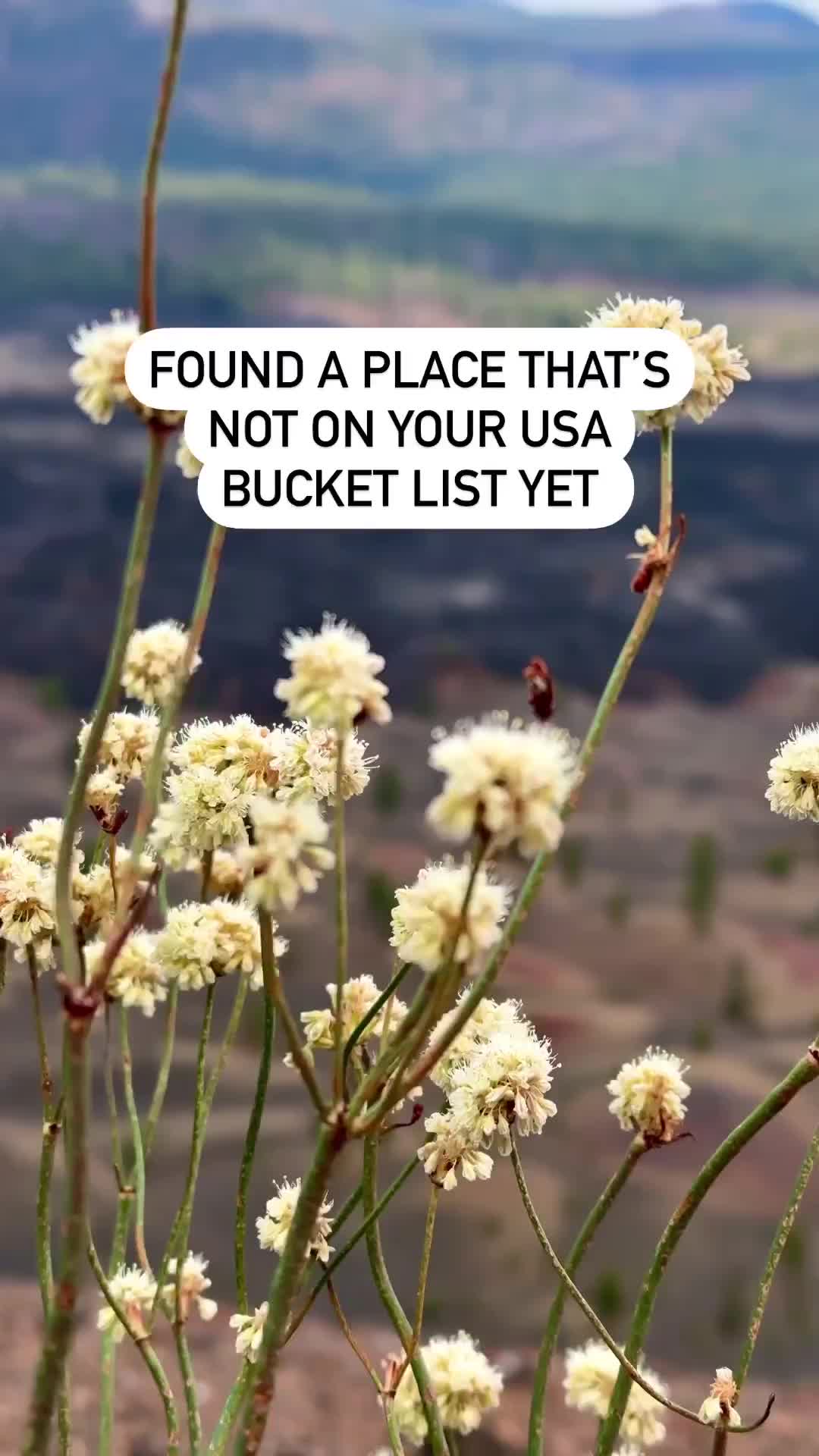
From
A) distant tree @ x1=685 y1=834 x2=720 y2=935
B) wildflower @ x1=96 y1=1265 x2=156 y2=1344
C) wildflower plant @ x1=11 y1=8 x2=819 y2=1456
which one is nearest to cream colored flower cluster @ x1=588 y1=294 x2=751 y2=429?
wildflower plant @ x1=11 y1=8 x2=819 y2=1456

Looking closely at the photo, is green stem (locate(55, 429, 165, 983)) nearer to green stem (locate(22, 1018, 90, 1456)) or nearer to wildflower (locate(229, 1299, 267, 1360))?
green stem (locate(22, 1018, 90, 1456))

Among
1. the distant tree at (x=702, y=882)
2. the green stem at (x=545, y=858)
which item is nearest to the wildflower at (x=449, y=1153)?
the green stem at (x=545, y=858)

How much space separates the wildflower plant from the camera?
273 millimetres

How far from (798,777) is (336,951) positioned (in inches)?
5.5

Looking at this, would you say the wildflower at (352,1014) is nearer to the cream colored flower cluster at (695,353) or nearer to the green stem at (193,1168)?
the green stem at (193,1168)

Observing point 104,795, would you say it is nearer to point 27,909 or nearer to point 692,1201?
point 27,909

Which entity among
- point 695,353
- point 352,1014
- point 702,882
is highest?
point 702,882

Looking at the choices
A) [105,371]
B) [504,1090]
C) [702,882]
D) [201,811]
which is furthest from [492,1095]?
[702,882]

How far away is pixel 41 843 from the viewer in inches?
17.4

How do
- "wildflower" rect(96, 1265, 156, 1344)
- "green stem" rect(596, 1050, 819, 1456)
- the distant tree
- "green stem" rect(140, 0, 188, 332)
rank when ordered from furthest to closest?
the distant tree < "wildflower" rect(96, 1265, 156, 1344) < "green stem" rect(596, 1050, 819, 1456) < "green stem" rect(140, 0, 188, 332)

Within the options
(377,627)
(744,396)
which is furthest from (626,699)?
(744,396)

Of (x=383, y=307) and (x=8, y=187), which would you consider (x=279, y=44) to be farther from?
(x=383, y=307)

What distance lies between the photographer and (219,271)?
1.85 meters

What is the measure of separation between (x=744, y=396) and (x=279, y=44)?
34.8 inches
